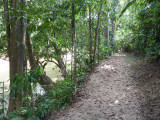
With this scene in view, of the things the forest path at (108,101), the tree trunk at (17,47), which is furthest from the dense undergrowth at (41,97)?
the tree trunk at (17,47)

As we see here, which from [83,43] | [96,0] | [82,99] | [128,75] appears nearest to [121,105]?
[82,99]

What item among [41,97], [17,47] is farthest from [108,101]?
[17,47]

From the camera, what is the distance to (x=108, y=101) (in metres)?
4.83

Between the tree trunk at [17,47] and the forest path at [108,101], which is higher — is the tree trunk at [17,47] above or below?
above

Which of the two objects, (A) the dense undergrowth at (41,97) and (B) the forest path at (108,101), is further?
(B) the forest path at (108,101)

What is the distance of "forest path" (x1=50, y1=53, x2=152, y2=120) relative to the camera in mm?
3941

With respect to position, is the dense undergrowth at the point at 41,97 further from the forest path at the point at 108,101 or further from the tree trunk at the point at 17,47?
the tree trunk at the point at 17,47

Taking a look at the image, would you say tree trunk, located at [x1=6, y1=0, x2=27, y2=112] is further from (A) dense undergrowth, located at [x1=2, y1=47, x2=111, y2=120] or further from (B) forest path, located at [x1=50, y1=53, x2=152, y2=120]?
(B) forest path, located at [x1=50, y1=53, x2=152, y2=120]

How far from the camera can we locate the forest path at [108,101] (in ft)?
12.9

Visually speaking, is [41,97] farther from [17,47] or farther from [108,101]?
[108,101]

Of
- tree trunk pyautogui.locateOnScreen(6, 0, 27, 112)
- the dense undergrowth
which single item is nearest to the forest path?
the dense undergrowth

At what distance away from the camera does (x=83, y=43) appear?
30.6 ft

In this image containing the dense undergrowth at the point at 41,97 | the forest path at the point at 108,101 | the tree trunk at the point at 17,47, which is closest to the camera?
the dense undergrowth at the point at 41,97

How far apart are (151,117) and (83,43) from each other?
6.56 meters
